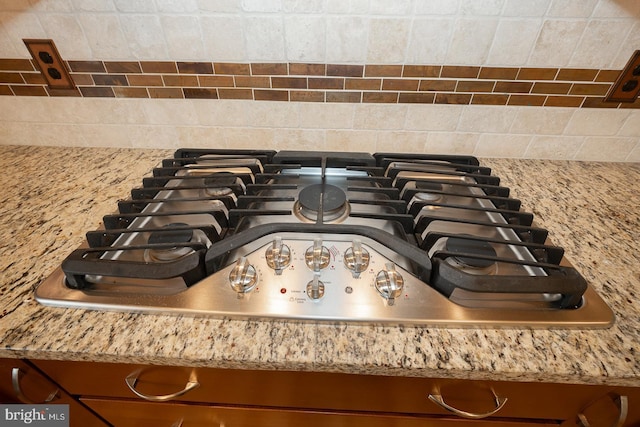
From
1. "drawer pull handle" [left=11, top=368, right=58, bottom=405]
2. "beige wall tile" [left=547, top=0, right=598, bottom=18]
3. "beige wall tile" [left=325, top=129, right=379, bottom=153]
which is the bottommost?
"drawer pull handle" [left=11, top=368, right=58, bottom=405]

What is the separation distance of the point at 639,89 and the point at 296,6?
3.01ft

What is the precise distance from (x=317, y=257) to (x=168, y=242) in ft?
0.95

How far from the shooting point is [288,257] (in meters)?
0.52

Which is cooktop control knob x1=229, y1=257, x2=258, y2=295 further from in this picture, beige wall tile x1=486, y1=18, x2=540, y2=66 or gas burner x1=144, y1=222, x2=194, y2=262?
beige wall tile x1=486, y1=18, x2=540, y2=66

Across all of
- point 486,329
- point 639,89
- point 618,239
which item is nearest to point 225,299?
point 486,329

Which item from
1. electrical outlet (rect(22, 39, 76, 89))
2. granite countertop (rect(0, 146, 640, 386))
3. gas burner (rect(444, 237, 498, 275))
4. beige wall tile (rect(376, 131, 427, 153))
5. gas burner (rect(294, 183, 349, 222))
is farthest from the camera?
beige wall tile (rect(376, 131, 427, 153))

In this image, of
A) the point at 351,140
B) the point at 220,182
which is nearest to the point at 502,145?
the point at 351,140

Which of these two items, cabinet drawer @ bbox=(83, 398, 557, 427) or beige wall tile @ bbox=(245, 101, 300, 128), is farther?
beige wall tile @ bbox=(245, 101, 300, 128)

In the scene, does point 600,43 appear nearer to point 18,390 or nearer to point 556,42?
point 556,42

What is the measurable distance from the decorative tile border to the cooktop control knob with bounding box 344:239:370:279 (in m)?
0.47

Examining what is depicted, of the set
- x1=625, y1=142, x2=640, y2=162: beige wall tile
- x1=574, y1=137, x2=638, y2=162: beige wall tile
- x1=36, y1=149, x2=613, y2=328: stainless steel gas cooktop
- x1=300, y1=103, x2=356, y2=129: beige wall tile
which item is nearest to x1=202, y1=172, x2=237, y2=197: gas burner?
x1=36, y1=149, x2=613, y2=328: stainless steel gas cooktop

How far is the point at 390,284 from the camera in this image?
48cm

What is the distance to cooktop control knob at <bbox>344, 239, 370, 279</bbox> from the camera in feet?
1.67

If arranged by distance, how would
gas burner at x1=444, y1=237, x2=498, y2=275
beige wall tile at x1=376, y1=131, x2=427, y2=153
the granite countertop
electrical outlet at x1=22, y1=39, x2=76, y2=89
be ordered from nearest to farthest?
the granite countertop < gas burner at x1=444, y1=237, x2=498, y2=275 < electrical outlet at x1=22, y1=39, x2=76, y2=89 < beige wall tile at x1=376, y1=131, x2=427, y2=153
